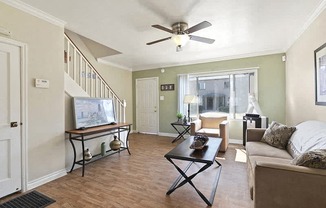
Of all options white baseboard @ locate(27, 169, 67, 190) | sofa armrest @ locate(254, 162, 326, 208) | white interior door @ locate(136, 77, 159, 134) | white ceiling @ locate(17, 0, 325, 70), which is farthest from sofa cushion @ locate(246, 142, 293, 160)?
white interior door @ locate(136, 77, 159, 134)

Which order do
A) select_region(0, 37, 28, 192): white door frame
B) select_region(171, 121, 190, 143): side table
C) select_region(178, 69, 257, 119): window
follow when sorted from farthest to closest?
1. select_region(171, 121, 190, 143): side table
2. select_region(178, 69, 257, 119): window
3. select_region(0, 37, 28, 192): white door frame

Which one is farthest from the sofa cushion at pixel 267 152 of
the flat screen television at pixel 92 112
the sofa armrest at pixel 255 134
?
the flat screen television at pixel 92 112

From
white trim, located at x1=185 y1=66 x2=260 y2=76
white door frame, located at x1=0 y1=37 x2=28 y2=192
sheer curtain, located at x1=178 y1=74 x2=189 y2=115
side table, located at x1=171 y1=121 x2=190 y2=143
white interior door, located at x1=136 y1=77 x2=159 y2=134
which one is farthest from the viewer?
white interior door, located at x1=136 y1=77 x2=159 y2=134

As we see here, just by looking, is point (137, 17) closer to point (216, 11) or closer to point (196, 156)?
point (216, 11)

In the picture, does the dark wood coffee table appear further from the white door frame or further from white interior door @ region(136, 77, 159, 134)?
white interior door @ region(136, 77, 159, 134)

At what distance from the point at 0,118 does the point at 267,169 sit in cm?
303

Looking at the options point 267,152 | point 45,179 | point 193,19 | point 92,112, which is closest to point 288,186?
point 267,152

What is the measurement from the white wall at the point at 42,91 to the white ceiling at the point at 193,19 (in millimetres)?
278

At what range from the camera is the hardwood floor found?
2.04m

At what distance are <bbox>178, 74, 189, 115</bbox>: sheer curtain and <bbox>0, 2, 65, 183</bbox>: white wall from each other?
3590 millimetres

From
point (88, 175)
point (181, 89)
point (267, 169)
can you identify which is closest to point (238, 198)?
point (267, 169)

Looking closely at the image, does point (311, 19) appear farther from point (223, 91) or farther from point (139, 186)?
point (139, 186)

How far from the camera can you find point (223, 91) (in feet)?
16.6

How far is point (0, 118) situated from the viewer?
2.11 m
